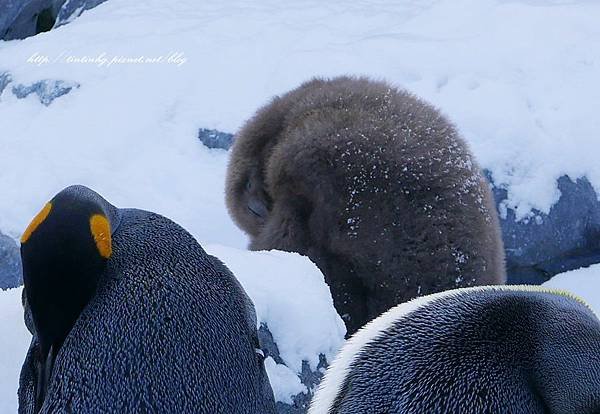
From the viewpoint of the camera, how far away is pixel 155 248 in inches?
71.1

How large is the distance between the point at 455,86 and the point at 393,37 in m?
0.61

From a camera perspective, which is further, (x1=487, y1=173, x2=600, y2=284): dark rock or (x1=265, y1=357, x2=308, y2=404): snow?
(x1=487, y1=173, x2=600, y2=284): dark rock

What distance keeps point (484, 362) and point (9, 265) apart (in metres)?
2.45

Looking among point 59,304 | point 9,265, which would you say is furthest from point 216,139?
point 59,304

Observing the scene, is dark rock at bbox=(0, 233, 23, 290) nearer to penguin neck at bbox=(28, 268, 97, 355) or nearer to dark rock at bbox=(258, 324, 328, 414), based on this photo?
dark rock at bbox=(258, 324, 328, 414)

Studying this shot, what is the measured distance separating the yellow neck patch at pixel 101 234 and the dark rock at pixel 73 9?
4.01 meters

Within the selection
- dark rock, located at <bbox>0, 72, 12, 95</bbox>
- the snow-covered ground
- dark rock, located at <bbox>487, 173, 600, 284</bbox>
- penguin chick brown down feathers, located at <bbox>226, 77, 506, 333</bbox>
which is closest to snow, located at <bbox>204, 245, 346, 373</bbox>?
penguin chick brown down feathers, located at <bbox>226, 77, 506, 333</bbox>

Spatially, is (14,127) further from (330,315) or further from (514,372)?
(514,372)

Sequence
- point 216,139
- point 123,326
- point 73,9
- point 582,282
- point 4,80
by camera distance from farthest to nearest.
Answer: point 73,9 → point 4,80 → point 216,139 → point 582,282 → point 123,326

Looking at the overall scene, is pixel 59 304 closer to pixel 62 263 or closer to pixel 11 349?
pixel 62 263

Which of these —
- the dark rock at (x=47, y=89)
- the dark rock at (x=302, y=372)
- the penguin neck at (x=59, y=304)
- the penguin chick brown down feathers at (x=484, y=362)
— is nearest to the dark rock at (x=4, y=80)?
the dark rock at (x=47, y=89)

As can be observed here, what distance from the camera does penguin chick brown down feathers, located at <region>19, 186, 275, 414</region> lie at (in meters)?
1.60

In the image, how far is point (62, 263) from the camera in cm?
166

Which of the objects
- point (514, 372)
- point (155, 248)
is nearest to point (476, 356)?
point (514, 372)
